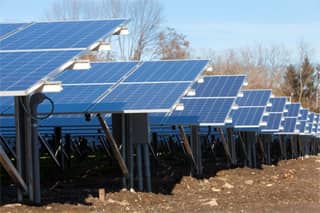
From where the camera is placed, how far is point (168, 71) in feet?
63.8

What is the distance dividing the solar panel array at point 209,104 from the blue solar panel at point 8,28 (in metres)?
6.53

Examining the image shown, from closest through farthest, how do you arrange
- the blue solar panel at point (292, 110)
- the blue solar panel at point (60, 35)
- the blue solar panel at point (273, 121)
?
the blue solar panel at point (60, 35)
the blue solar panel at point (273, 121)
the blue solar panel at point (292, 110)

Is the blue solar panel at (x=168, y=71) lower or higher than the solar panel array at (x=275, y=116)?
higher

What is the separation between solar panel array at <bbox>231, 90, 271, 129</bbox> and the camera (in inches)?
1101

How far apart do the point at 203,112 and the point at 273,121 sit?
515 inches

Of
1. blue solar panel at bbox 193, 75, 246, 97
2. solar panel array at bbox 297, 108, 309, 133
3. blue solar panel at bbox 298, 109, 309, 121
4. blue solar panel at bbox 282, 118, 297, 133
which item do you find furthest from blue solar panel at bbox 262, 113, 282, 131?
blue solar panel at bbox 298, 109, 309, 121

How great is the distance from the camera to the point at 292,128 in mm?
40781

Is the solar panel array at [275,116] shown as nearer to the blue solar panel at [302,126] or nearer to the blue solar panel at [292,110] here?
the blue solar panel at [292,110]

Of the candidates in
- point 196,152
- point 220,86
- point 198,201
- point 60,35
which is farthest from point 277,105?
point 60,35

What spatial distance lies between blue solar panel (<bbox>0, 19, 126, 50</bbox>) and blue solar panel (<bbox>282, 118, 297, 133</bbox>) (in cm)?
2621

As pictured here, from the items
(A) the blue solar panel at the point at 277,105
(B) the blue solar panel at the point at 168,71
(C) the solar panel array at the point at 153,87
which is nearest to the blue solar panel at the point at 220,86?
(B) the blue solar panel at the point at 168,71

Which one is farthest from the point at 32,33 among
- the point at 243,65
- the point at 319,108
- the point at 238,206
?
the point at 319,108

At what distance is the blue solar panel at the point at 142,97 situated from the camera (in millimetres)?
15469

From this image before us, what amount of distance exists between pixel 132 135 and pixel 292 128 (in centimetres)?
2491
